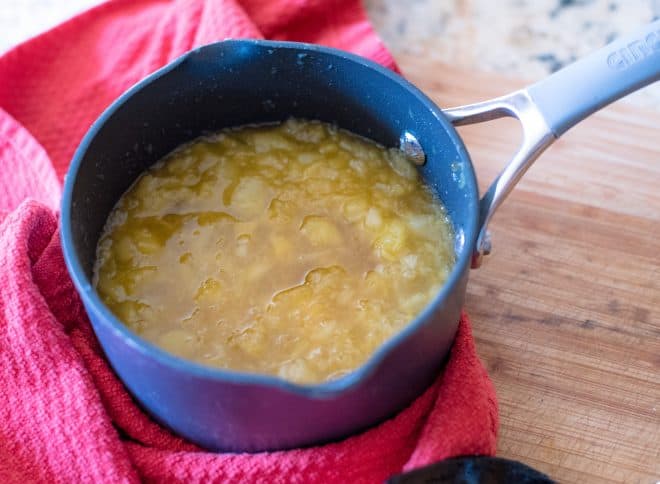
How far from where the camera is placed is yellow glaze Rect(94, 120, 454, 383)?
0.82 metres

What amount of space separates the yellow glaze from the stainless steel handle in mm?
71

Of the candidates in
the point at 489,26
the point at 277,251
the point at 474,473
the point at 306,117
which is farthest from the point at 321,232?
the point at 489,26

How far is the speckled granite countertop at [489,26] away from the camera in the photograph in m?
1.23

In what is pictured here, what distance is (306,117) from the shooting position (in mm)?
994

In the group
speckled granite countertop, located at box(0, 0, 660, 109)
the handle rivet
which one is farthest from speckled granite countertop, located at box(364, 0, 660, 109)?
the handle rivet

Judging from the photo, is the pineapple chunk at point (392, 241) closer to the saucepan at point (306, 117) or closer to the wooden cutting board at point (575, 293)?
the saucepan at point (306, 117)

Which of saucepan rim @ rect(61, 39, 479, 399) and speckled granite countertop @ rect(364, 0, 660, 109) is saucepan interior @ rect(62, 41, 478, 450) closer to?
saucepan rim @ rect(61, 39, 479, 399)

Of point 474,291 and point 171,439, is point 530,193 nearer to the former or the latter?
point 474,291

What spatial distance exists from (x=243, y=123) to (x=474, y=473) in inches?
17.7

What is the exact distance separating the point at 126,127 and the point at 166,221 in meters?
0.10

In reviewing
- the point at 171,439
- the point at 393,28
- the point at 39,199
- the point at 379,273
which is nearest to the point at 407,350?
the point at 379,273

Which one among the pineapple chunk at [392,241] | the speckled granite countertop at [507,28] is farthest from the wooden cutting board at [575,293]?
the pineapple chunk at [392,241]

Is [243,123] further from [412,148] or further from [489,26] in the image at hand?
[489,26]

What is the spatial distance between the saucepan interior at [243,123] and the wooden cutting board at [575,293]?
0.50 feet
